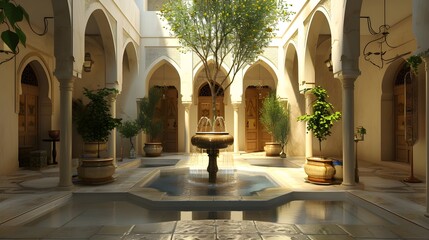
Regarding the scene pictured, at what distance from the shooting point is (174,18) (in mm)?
9547

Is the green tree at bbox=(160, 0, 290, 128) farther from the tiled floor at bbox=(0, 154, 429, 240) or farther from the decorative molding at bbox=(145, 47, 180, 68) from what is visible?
the decorative molding at bbox=(145, 47, 180, 68)

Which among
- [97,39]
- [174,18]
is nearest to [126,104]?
[97,39]

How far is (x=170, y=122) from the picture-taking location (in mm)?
16484

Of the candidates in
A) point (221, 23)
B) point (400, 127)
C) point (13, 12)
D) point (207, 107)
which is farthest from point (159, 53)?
point (13, 12)

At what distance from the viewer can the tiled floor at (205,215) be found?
4031mm

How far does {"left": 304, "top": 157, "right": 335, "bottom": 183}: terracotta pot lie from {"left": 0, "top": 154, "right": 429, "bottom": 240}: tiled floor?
24 centimetres

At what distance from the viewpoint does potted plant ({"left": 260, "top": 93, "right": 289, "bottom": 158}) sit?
42.6 ft

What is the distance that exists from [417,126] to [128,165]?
8502 mm

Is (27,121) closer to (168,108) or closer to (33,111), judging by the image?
(33,111)

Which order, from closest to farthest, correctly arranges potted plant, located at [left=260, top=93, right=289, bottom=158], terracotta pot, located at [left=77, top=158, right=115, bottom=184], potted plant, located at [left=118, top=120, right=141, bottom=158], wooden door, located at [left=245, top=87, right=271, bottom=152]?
1. terracotta pot, located at [left=77, top=158, right=115, bottom=184]
2. potted plant, located at [left=118, top=120, right=141, bottom=158]
3. potted plant, located at [left=260, top=93, right=289, bottom=158]
4. wooden door, located at [left=245, top=87, right=271, bottom=152]

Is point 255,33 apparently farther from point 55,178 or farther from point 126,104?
point 126,104

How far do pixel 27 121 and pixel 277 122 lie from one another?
8.56 metres

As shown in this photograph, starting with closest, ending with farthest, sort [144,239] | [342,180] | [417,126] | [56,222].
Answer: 1. [144,239]
2. [56,222]
3. [342,180]
4. [417,126]

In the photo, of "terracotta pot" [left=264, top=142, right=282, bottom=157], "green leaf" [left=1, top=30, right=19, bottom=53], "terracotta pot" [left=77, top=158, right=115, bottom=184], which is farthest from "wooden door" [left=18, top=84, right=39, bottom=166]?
"green leaf" [left=1, top=30, right=19, bottom=53]
